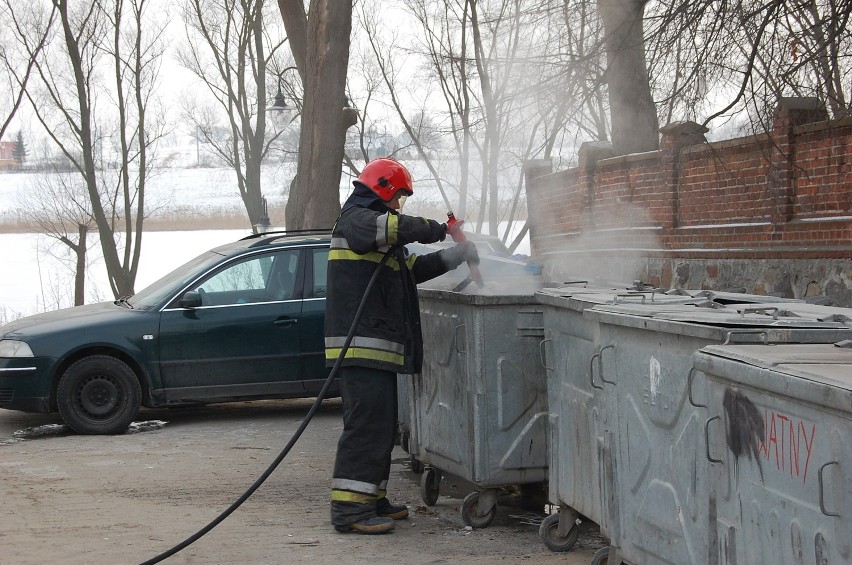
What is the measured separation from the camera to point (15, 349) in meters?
9.45

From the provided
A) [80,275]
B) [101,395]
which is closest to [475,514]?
[101,395]

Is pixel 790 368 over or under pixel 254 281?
under

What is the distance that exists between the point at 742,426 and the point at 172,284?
7.56 m

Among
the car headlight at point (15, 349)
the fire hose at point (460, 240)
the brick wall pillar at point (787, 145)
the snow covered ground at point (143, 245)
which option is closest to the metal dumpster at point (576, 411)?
the fire hose at point (460, 240)

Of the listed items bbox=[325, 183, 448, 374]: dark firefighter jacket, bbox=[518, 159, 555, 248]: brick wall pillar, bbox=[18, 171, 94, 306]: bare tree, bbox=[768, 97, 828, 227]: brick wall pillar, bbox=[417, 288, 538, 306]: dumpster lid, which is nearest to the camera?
bbox=[417, 288, 538, 306]: dumpster lid

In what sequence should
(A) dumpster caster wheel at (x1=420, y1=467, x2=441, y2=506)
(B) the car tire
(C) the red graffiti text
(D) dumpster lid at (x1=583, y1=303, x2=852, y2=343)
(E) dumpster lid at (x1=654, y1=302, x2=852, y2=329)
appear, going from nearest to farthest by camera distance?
(C) the red graffiti text → (D) dumpster lid at (x1=583, y1=303, x2=852, y2=343) → (E) dumpster lid at (x1=654, y1=302, x2=852, y2=329) → (A) dumpster caster wheel at (x1=420, y1=467, x2=441, y2=506) → (B) the car tire

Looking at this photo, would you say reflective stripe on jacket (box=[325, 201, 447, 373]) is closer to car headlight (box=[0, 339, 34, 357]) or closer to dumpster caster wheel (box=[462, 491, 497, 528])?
dumpster caster wheel (box=[462, 491, 497, 528])

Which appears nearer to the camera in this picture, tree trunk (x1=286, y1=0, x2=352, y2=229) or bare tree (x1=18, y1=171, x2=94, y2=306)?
tree trunk (x1=286, y1=0, x2=352, y2=229)

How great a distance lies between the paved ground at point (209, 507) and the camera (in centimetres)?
561

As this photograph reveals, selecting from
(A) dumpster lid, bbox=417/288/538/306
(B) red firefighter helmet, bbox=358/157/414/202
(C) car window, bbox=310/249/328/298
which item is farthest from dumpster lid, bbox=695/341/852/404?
(C) car window, bbox=310/249/328/298

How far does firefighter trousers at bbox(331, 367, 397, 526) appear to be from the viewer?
602cm

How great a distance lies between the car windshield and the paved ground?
3.93 ft

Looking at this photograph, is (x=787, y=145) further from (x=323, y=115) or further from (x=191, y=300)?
(x=191, y=300)

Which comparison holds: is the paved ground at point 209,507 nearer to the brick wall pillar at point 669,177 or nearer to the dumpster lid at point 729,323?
the dumpster lid at point 729,323
